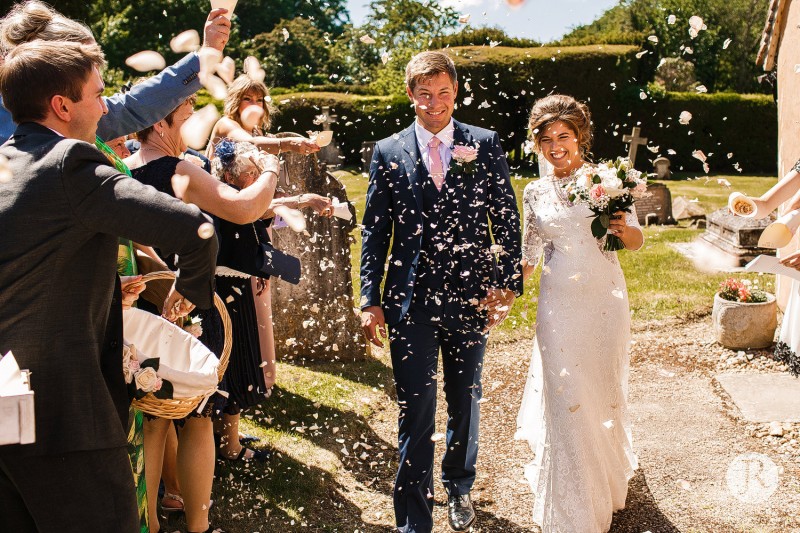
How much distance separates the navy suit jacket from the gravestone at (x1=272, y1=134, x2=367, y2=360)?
2.27 m

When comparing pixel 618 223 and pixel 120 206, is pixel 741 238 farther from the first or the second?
pixel 120 206

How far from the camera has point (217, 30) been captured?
3.42 metres

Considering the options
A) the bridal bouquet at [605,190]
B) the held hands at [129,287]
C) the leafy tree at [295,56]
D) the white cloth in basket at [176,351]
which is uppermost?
the leafy tree at [295,56]

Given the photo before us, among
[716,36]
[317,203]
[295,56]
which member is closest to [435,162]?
[317,203]

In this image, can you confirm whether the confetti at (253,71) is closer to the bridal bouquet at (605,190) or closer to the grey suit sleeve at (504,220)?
the grey suit sleeve at (504,220)

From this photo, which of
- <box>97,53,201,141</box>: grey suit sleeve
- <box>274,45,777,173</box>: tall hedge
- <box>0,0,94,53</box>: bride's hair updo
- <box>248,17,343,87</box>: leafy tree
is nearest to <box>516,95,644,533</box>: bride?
<box>97,53,201,141</box>: grey suit sleeve

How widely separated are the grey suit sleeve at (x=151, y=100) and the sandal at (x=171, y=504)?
2108 mm

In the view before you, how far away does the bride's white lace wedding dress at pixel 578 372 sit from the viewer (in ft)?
13.4

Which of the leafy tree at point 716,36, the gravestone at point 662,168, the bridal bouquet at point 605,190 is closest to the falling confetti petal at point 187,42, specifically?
the bridal bouquet at point 605,190

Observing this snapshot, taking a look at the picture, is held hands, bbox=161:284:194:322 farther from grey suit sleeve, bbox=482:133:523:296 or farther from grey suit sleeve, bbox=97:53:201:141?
grey suit sleeve, bbox=482:133:523:296

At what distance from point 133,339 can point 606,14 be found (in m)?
67.1

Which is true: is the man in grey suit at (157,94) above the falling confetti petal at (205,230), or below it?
above

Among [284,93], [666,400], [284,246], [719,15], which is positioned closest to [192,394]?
[284,246]

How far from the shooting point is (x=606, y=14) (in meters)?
63.8
